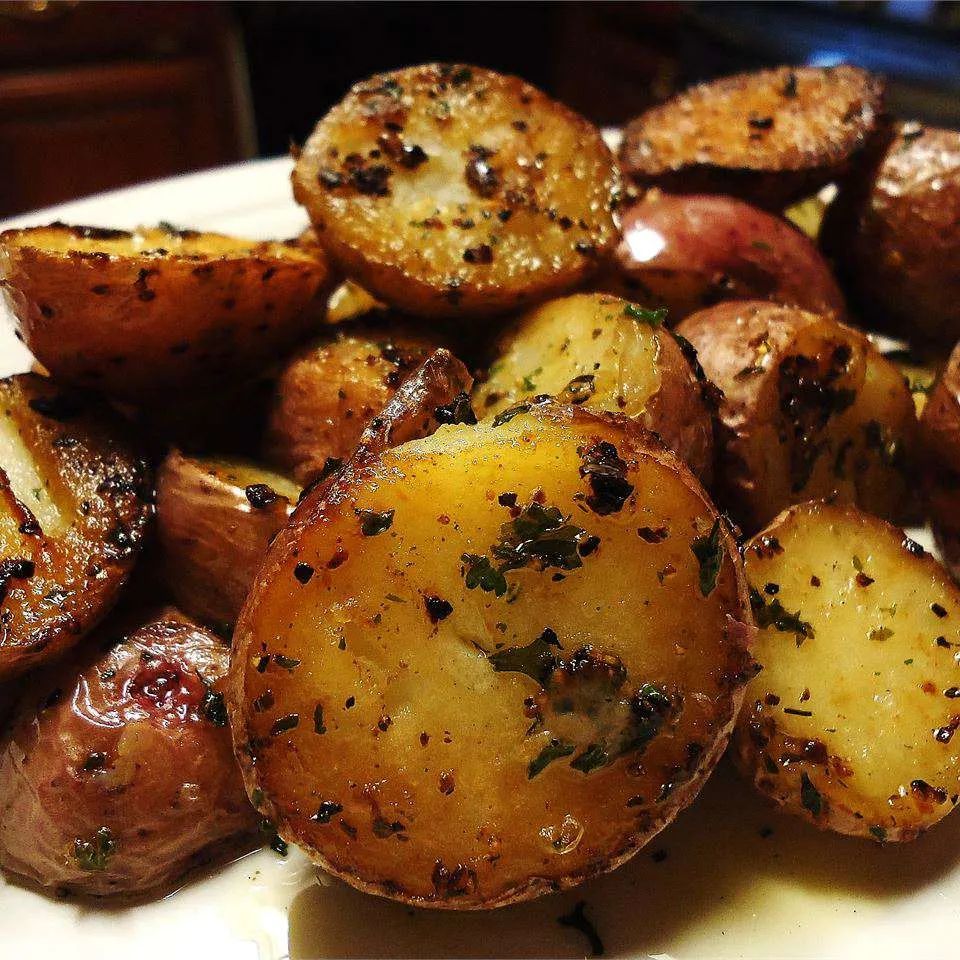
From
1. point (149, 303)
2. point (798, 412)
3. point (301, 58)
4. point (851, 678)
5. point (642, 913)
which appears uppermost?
point (149, 303)

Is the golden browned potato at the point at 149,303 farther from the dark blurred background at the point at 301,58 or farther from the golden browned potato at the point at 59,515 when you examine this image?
the dark blurred background at the point at 301,58

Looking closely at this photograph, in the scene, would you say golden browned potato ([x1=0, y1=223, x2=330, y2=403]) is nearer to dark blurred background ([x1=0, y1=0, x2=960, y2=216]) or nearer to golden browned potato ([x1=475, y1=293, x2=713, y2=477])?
golden browned potato ([x1=475, y1=293, x2=713, y2=477])

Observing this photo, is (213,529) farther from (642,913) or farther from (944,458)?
(944,458)

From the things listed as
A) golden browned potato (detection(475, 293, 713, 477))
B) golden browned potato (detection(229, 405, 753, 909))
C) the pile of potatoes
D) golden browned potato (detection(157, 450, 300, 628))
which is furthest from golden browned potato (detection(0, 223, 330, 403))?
golden browned potato (detection(229, 405, 753, 909))

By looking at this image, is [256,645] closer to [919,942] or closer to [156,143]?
[919,942]

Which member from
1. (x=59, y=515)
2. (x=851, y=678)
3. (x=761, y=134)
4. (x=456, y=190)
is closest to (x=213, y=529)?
(x=59, y=515)

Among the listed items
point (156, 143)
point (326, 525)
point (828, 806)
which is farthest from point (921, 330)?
point (156, 143)
